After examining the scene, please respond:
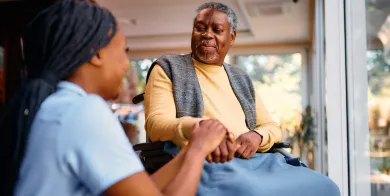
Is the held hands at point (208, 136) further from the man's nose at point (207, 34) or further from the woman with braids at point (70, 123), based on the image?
the man's nose at point (207, 34)

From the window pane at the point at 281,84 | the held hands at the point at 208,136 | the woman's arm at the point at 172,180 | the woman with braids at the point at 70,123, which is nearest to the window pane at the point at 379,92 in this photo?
the held hands at the point at 208,136

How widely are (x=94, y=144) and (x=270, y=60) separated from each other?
9.22 metres

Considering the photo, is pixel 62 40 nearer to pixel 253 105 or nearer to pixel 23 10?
pixel 253 105

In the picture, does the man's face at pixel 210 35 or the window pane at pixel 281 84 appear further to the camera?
the window pane at pixel 281 84

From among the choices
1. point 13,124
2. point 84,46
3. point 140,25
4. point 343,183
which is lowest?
point 343,183

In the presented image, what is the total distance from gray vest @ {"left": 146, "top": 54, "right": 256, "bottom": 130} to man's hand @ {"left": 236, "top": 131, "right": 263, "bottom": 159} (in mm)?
145

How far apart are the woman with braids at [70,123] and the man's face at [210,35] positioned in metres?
0.77

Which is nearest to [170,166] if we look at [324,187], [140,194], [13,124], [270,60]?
[140,194]

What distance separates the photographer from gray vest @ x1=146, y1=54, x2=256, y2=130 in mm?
1702

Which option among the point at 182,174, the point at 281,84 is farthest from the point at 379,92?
the point at 281,84

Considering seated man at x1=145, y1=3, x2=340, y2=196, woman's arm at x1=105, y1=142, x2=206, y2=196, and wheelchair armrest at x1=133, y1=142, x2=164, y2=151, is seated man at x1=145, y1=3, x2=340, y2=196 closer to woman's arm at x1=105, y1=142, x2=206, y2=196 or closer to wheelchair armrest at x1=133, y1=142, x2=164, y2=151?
wheelchair armrest at x1=133, y1=142, x2=164, y2=151

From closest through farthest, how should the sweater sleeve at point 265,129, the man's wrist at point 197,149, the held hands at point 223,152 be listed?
the man's wrist at point 197,149, the held hands at point 223,152, the sweater sleeve at point 265,129

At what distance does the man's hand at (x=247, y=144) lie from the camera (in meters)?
1.61

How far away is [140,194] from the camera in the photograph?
0.94m
